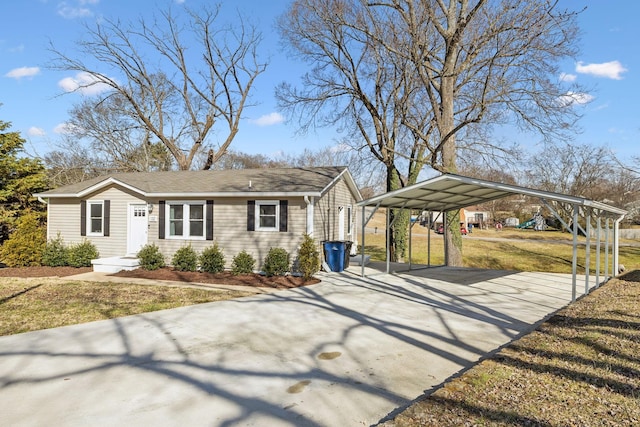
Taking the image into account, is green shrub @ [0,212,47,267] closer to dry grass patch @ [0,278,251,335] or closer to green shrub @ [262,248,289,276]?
dry grass patch @ [0,278,251,335]

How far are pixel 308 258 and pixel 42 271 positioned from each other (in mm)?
8543

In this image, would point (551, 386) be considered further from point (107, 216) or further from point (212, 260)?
point (107, 216)

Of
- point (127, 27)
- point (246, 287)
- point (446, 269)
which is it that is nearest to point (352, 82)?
point (446, 269)

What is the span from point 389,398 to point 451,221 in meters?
12.5

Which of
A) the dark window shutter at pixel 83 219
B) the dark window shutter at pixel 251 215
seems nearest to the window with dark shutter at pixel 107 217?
the dark window shutter at pixel 83 219

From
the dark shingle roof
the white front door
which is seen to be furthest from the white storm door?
the white front door

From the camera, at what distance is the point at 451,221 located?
15.5 m

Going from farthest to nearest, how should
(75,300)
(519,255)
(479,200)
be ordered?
1. (519,255)
2. (479,200)
3. (75,300)

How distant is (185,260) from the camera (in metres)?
12.7

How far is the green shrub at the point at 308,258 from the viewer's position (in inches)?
449

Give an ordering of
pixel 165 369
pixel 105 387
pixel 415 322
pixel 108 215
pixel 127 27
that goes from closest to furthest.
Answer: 1. pixel 105 387
2. pixel 165 369
3. pixel 415 322
4. pixel 108 215
5. pixel 127 27

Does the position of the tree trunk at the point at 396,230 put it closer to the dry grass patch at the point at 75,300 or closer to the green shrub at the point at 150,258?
the green shrub at the point at 150,258

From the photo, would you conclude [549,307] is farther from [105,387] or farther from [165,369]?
[105,387]

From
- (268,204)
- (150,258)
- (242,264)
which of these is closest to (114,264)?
(150,258)
